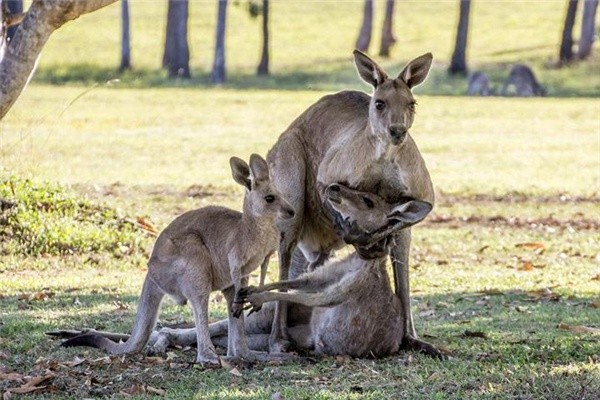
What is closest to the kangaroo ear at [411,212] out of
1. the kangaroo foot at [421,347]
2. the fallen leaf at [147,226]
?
the kangaroo foot at [421,347]

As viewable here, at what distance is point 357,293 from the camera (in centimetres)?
765

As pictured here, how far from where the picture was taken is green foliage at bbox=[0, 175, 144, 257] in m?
12.1

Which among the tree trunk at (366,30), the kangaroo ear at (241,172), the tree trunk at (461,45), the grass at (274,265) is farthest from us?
the tree trunk at (366,30)

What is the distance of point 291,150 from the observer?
8.65 meters

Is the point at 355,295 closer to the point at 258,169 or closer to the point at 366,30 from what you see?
the point at 258,169

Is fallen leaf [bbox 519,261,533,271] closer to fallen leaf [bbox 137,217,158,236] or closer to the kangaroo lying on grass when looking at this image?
fallen leaf [bbox 137,217,158,236]

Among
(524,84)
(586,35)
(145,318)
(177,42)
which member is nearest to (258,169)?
(145,318)

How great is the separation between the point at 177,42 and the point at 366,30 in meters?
9.68

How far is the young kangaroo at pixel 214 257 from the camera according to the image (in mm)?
7309

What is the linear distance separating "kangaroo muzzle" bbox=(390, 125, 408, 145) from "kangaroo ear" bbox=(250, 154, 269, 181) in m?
0.78

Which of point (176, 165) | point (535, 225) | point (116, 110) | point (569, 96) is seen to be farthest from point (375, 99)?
point (569, 96)

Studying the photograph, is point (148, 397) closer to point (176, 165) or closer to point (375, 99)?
point (375, 99)

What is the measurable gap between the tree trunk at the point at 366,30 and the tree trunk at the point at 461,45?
6848 mm

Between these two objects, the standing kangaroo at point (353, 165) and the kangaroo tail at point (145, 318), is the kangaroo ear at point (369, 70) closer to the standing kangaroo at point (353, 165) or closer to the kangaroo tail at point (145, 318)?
the standing kangaroo at point (353, 165)
